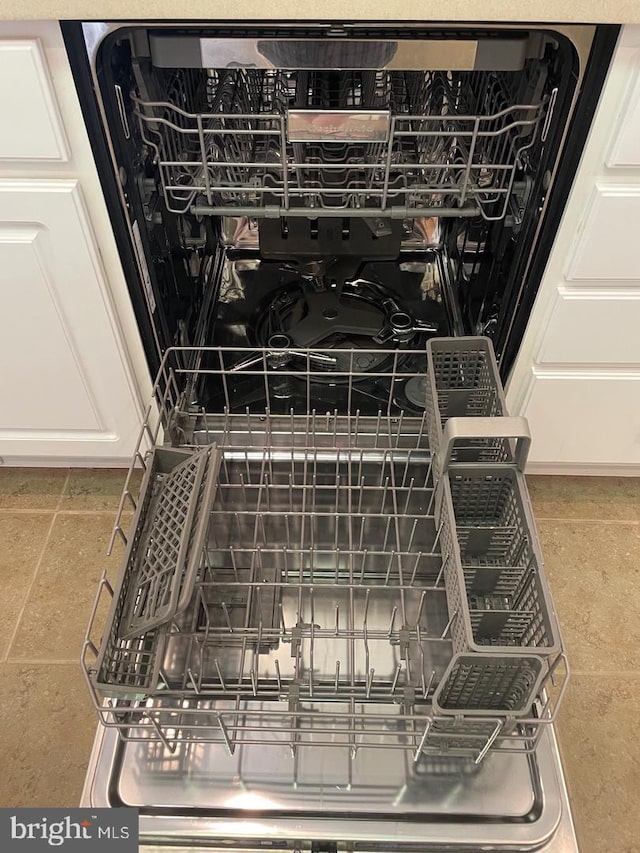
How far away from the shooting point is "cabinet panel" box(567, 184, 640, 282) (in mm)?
930

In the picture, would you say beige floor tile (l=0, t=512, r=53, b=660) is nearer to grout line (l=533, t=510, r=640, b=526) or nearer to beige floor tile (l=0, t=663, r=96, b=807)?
beige floor tile (l=0, t=663, r=96, b=807)

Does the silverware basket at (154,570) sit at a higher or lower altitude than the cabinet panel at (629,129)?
lower

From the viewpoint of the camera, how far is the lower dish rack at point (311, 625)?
2.48 feet

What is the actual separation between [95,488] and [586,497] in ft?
3.43

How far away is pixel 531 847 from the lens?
2.53 ft

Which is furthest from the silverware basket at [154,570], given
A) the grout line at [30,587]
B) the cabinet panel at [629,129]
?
the cabinet panel at [629,129]

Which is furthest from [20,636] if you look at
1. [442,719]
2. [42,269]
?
[442,719]

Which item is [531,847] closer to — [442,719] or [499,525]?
[442,719]

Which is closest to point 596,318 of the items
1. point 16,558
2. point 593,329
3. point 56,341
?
point 593,329

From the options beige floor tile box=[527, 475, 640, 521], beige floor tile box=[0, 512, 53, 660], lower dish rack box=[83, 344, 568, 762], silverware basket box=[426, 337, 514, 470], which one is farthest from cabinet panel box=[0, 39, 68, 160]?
beige floor tile box=[527, 475, 640, 521]

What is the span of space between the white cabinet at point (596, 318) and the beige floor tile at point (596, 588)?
0.13 meters

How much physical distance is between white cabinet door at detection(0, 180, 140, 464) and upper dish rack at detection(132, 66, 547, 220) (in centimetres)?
16

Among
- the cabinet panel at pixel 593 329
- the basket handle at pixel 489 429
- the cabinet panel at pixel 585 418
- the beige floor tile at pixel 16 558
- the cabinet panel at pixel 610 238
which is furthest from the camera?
the beige floor tile at pixel 16 558

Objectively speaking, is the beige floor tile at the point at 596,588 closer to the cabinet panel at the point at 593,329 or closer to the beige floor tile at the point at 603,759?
the beige floor tile at the point at 603,759
